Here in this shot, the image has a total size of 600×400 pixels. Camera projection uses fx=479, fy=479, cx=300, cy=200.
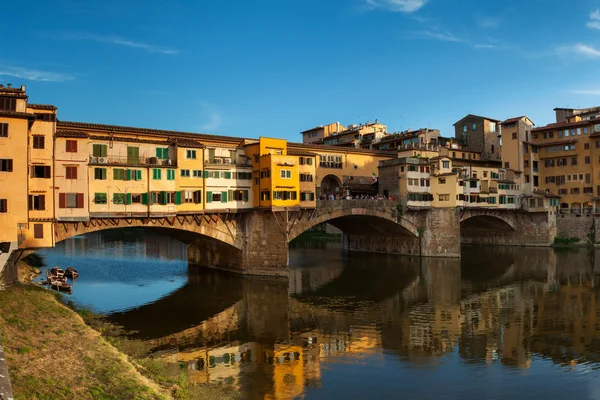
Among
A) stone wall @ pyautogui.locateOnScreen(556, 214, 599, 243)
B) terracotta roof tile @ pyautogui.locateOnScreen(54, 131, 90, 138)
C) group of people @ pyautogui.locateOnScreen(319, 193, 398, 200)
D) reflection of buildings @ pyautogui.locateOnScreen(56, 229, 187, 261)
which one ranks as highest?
terracotta roof tile @ pyautogui.locateOnScreen(54, 131, 90, 138)

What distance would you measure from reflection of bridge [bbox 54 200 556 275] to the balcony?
4733 millimetres

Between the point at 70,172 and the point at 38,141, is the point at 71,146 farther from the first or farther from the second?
the point at 38,141

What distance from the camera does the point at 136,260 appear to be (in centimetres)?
6309

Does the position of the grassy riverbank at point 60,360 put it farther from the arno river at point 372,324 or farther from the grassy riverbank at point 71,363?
the arno river at point 372,324

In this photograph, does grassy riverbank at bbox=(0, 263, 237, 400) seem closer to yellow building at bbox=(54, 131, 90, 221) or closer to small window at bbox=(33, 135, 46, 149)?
yellow building at bbox=(54, 131, 90, 221)

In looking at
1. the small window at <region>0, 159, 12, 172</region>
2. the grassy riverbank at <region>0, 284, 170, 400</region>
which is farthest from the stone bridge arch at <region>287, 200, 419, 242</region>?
the grassy riverbank at <region>0, 284, 170, 400</region>

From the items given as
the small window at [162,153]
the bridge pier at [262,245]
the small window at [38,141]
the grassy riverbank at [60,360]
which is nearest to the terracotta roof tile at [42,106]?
the small window at [38,141]

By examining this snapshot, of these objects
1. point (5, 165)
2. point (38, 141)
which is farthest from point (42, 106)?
point (5, 165)

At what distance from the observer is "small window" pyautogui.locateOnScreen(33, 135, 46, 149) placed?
33250 millimetres

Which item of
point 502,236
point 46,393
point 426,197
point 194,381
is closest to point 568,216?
point 502,236

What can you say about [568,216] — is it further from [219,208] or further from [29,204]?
[29,204]

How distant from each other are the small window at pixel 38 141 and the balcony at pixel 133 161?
5272 mm

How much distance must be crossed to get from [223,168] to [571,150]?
63027 millimetres

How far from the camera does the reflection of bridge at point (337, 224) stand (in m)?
45.7
